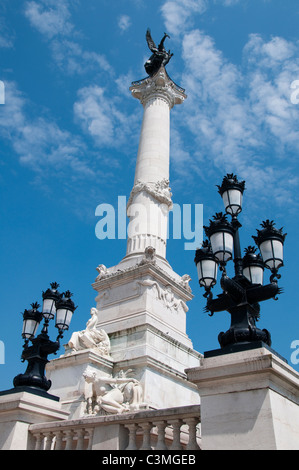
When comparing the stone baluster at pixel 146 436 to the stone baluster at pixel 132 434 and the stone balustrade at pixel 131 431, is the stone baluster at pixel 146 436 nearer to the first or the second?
the stone balustrade at pixel 131 431

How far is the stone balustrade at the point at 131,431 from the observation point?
6.71m

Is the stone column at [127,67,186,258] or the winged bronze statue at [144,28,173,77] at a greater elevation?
the winged bronze statue at [144,28,173,77]

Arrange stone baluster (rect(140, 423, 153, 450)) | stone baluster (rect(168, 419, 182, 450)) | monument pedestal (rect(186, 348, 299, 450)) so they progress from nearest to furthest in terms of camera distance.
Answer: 1. monument pedestal (rect(186, 348, 299, 450))
2. stone baluster (rect(168, 419, 182, 450))
3. stone baluster (rect(140, 423, 153, 450))

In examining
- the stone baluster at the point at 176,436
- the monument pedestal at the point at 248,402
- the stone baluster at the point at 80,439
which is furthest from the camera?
the stone baluster at the point at 80,439

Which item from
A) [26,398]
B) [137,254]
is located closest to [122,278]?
[137,254]

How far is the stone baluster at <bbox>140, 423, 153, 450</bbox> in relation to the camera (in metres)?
6.92

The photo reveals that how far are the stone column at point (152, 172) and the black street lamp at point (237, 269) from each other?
37.0 ft

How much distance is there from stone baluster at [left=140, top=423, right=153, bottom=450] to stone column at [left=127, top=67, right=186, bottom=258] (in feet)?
41.4

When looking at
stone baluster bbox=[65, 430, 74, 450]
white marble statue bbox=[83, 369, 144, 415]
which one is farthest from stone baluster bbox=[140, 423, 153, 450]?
white marble statue bbox=[83, 369, 144, 415]

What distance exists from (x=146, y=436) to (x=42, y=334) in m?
4.40

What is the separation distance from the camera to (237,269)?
7570mm

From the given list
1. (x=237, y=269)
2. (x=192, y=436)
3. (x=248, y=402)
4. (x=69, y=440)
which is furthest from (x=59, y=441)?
(x=237, y=269)

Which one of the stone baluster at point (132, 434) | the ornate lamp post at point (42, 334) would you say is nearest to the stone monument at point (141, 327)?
the ornate lamp post at point (42, 334)

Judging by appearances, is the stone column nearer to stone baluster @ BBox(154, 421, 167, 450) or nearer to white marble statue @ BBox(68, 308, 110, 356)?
white marble statue @ BBox(68, 308, 110, 356)
